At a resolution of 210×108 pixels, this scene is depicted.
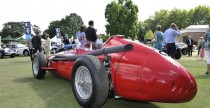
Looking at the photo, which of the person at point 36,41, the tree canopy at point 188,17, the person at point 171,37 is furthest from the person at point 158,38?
the tree canopy at point 188,17

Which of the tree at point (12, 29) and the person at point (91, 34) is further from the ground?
the tree at point (12, 29)

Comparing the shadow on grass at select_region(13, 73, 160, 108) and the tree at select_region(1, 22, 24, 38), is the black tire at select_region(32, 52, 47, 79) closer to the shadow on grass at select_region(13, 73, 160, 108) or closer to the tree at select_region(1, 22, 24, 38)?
the shadow on grass at select_region(13, 73, 160, 108)

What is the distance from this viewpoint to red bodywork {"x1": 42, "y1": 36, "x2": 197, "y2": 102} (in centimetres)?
370

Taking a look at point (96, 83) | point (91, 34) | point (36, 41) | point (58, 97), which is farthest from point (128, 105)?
point (36, 41)

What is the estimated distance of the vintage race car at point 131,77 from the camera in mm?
3729

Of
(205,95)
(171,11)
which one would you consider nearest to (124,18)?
(171,11)

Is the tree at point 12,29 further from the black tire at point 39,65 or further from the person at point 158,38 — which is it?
the black tire at point 39,65

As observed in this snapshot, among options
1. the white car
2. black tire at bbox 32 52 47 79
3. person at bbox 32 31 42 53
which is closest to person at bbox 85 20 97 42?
black tire at bbox 32 52 47 79

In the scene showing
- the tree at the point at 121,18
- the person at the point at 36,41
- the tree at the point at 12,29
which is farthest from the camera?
the tree at the point at 12,29

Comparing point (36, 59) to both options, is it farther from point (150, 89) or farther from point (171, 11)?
point (171, 11)

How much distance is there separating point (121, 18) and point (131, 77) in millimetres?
53958

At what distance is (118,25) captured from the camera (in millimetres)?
56344

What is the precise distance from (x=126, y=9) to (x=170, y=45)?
47.9 m

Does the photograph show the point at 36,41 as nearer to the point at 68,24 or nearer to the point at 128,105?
the point at 128,105
